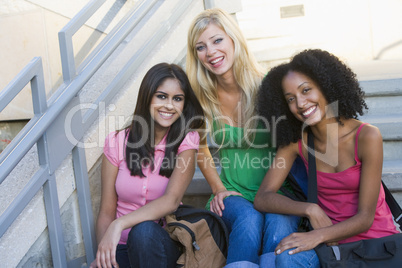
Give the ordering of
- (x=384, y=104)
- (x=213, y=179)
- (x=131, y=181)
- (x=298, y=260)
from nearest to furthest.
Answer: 1. (x=298, y=260)
2. (x=131, y=181)
3. (x=213, y=179)
4. (x=384, y=104)

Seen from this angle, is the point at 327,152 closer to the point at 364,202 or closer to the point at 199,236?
the point at 364,202

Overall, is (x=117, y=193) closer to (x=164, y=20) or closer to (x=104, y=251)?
(x=104, y=251)

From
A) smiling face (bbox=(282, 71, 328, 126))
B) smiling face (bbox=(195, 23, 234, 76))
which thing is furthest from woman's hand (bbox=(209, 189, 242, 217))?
smiling face (bbox=(195, 23, 234, 76))

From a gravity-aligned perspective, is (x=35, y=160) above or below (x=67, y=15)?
below

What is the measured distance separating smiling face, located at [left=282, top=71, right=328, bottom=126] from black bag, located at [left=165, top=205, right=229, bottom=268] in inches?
26.8

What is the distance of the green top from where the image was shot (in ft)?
8.38

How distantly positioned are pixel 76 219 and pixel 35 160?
1.36 feet

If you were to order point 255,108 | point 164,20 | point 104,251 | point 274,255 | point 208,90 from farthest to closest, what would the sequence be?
point 164,20 → point 208,90 → point 255,108 → point 104,251 → point 274,255

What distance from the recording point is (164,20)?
10.6 ft

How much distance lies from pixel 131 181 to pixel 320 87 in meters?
1.09

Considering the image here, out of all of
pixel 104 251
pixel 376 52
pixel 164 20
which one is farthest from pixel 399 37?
pixel 104 251

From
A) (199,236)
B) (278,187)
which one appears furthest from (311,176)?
(199,236)

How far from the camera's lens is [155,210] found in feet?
7.17

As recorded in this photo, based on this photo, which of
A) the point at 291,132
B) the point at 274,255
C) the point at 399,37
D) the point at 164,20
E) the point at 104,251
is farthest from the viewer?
the point at 399,37
